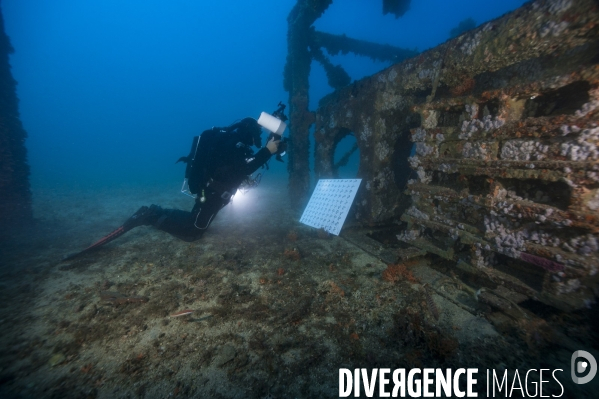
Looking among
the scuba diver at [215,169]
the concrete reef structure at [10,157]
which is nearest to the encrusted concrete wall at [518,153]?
the scuba diver at [215,169]

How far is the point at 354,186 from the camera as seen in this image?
5199mm

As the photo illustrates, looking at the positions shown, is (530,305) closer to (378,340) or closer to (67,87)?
(378,340)

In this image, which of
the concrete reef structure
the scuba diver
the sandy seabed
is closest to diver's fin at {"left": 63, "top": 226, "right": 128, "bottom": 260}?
the scuba diver

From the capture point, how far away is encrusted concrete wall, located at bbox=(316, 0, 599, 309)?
2.18 m

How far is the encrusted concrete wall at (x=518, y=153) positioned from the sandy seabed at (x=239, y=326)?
46cm

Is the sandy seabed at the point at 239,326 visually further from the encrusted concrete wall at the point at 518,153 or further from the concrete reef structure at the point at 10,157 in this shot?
the concrete reef structure at the point at 10,157

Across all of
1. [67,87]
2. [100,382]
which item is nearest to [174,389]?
[100,382]

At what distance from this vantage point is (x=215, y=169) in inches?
178

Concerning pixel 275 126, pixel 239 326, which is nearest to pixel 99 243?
pixel 239 326

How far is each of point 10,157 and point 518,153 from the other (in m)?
10.8

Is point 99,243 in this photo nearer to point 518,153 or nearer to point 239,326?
point 239,326

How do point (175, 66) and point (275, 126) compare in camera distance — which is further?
point (175, 66)

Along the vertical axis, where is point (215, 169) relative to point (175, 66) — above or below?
below

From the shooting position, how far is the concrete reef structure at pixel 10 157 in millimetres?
6535
